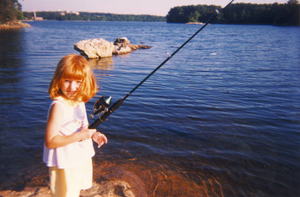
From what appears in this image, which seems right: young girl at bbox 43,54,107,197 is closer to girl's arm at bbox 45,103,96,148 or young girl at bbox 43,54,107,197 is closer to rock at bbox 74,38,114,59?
girl's arm at bbox 45,103,96,148

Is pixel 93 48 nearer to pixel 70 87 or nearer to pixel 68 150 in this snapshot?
pixel 70 87

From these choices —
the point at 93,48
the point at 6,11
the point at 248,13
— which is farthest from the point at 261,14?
Answer: the point at 93,48

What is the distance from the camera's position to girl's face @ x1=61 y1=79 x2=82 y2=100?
6.02ft

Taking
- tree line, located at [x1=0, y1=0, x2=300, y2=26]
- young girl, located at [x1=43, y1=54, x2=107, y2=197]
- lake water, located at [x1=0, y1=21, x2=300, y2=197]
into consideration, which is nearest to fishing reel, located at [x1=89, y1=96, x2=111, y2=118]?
young girl, located at [x1=43, y1=54, x2=107, y2=197]

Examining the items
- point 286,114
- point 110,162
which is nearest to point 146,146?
point 110,162

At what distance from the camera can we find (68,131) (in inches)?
71.5

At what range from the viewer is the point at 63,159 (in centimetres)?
178

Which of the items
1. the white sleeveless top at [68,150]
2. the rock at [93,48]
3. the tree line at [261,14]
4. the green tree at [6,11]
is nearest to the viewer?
the white sleeveless top at [68,150]

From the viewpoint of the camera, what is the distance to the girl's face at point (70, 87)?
1.83 m

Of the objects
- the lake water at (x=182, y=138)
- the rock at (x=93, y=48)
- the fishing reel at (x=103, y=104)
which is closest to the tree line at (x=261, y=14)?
the rock at (x=93, y=48)

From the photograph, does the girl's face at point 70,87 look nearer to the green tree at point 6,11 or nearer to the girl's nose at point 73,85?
the girl's nose at point 73,85

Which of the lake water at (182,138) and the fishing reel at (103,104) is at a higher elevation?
the fishing reel at (103,104)

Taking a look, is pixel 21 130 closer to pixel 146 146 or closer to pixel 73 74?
pixel 146 146

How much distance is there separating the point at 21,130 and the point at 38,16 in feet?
745
